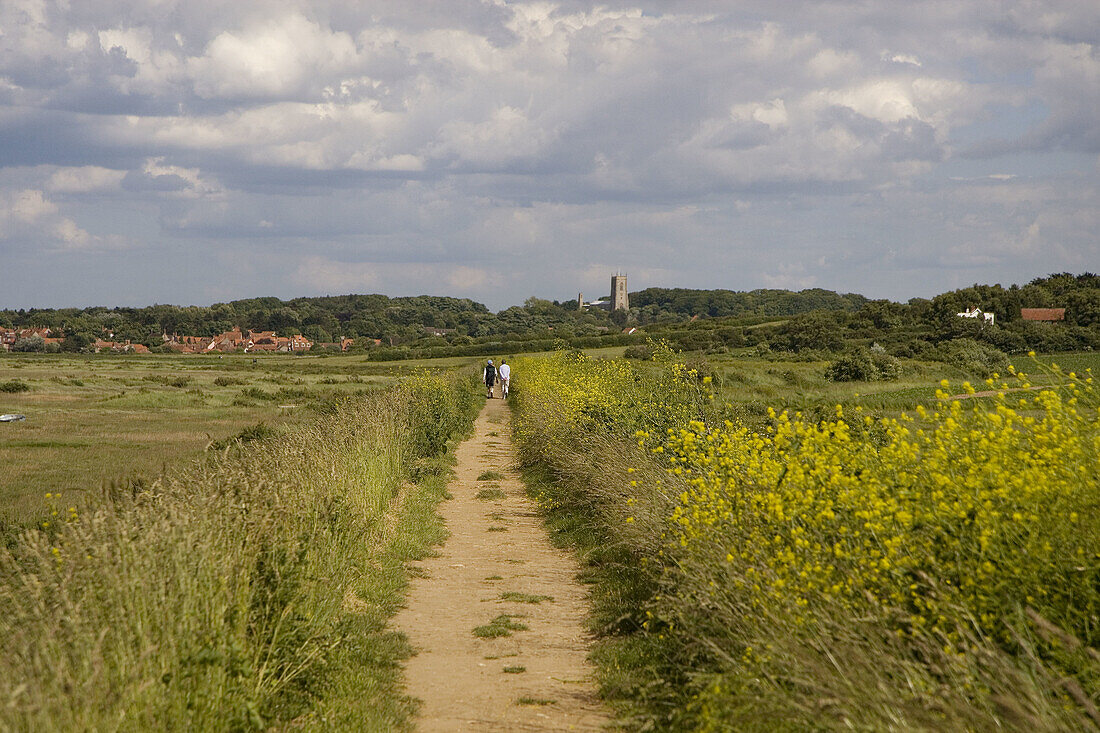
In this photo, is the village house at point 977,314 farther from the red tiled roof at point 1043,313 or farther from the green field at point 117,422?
the green field at point 117,422

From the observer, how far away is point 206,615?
15.9ft

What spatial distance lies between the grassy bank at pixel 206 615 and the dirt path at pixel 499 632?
0.34 meters

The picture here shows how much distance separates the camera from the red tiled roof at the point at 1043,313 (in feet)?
228

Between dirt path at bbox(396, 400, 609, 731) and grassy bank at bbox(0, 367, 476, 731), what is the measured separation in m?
0.34

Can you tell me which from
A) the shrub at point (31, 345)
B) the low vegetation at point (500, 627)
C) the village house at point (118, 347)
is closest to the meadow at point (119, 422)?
the low vegetation at point (500, 627)

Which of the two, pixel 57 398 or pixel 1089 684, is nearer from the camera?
pixel 1089 684

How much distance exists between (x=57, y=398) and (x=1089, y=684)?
→ 144 ft

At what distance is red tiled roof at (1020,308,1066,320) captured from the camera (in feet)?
228

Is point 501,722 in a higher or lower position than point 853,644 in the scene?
lower

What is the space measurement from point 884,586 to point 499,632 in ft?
13.0

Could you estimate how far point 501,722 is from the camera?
18.6ft

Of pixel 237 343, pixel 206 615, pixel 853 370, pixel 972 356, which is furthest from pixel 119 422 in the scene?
pixel 237 343

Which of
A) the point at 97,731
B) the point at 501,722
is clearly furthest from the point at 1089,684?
the point at 97,731

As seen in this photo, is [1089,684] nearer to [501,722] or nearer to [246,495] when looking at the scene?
[501,722]
